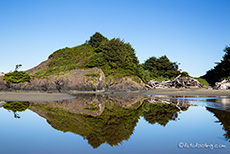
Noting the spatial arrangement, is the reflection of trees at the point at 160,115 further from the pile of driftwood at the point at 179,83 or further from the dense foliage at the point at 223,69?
the dense foliage at the point at 223,69

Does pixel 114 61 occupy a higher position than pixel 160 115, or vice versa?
pixel 114 61

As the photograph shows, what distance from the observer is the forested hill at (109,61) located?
3029cm

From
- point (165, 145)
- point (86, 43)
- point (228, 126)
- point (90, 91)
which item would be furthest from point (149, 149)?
point (86, 43)

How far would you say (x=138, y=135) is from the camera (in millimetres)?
4656

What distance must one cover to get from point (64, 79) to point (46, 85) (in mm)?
3013

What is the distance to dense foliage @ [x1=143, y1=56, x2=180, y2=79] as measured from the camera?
43234mm

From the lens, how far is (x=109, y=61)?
30.9 metres

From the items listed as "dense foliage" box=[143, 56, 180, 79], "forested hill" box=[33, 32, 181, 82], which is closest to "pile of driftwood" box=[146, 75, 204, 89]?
"forested hill" box=[33, 32, 181, 82]

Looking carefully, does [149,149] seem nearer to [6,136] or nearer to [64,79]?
[6,136]

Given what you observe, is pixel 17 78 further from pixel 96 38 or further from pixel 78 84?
pixel 96 38

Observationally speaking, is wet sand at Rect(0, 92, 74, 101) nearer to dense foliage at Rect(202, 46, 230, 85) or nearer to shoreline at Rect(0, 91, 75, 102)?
shoreline at Rect(0, 91, 75, 102)

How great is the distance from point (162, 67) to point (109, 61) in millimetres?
18616

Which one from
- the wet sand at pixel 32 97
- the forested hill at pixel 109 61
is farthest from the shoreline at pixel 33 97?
the forested hill at pixel 109 61

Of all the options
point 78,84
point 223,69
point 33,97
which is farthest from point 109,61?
point 223,69
